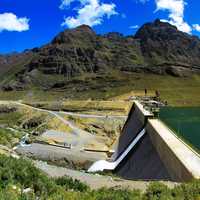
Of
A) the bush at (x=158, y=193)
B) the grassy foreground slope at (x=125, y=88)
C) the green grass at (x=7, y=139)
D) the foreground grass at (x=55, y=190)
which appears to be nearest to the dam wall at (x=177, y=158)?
the bush at (x=158, y=193)

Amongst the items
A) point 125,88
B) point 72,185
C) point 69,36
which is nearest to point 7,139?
point 72,185

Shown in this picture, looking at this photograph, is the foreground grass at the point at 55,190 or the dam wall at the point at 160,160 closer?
the foreground grass at the point at 55,190

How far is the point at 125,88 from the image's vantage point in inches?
4279

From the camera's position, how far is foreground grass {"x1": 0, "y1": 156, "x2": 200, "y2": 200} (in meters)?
10.6

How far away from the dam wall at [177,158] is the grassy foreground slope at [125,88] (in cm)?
6607

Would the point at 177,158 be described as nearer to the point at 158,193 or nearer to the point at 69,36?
the point at 158,193

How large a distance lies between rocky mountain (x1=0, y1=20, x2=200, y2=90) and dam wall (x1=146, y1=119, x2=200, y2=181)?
10032cm

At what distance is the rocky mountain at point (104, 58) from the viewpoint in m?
140

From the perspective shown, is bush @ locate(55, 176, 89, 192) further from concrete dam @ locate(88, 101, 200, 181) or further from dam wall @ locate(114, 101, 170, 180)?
dam wall @ locate(114, 101, 170, 180)

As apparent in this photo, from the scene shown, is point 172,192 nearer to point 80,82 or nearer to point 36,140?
point 36,140

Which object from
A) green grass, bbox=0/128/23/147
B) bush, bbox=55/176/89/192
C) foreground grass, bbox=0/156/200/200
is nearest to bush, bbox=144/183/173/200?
foreground grass, bbox=0/156/200/200

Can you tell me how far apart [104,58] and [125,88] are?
175 ft

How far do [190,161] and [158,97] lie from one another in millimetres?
75266

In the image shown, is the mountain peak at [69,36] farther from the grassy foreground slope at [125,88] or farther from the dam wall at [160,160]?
the dam wall at [160,160]
